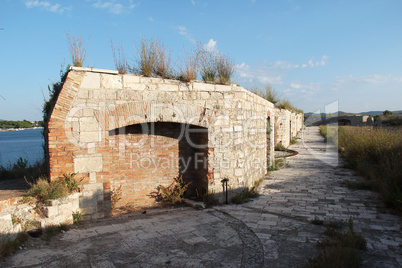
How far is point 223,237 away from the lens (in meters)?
3.72

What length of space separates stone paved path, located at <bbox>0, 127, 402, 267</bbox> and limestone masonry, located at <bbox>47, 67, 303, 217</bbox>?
0.67m

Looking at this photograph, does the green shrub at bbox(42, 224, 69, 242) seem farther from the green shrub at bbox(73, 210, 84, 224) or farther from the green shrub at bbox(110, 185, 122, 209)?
the green shrub at bbox(110, 185, 122, 209)

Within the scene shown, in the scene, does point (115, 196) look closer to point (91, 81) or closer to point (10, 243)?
point (10, 243)

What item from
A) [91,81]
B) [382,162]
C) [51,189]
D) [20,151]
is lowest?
[20,151]

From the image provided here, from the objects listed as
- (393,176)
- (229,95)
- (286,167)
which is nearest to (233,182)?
(229,95)

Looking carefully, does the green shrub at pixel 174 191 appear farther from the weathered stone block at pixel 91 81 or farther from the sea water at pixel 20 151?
the sea water at pixel 20 151

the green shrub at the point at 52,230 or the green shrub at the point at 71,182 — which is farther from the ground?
the green shrub at the point at 71,182

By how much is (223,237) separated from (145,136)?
267 centimetres

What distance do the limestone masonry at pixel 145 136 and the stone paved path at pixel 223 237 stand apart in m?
0.67

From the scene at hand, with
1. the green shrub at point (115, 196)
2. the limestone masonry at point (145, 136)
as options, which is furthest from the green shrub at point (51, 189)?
the green shrub at point (115, 196)

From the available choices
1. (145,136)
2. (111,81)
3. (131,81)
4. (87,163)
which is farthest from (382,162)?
(87,163)

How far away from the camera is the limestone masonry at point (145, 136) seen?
421cm

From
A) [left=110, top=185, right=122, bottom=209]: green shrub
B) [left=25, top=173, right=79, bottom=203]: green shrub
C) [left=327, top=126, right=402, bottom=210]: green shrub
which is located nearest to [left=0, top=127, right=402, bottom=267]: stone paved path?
[left=327, top=126, right=402, bottom=210]: green shrub

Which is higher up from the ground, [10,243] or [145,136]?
[145,136]
